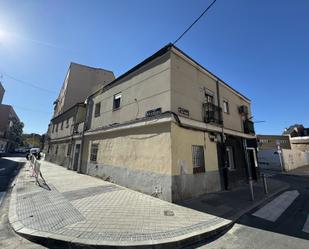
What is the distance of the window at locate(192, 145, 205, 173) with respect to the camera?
311 inches

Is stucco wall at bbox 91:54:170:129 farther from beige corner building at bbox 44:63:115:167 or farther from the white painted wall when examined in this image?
the white painted wall

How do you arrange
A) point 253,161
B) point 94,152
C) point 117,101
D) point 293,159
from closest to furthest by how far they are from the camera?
1. point 117,101
2. point 94,152
3. point 253,161
4. point 293,159

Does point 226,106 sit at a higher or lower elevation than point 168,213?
higher

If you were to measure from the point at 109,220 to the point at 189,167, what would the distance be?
4.04 m

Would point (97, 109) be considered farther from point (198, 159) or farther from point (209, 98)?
point (198, 159)

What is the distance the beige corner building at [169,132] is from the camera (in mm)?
7055

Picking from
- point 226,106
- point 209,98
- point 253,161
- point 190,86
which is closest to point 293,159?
point 253,161

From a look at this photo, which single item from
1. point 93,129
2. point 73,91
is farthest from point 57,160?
point 93,129

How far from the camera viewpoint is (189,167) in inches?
291

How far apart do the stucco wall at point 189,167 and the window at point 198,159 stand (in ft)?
A: 0.62

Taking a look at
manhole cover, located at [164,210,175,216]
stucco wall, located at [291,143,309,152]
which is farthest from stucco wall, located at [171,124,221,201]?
stucco wall, located at [291,143,309,152]

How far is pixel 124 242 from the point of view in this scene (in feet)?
11.5

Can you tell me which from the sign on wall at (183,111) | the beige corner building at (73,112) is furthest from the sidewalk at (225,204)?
the beige corner building at (73,112)

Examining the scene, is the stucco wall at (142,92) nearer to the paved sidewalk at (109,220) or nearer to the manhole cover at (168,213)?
the manhole cover at (168,213)
